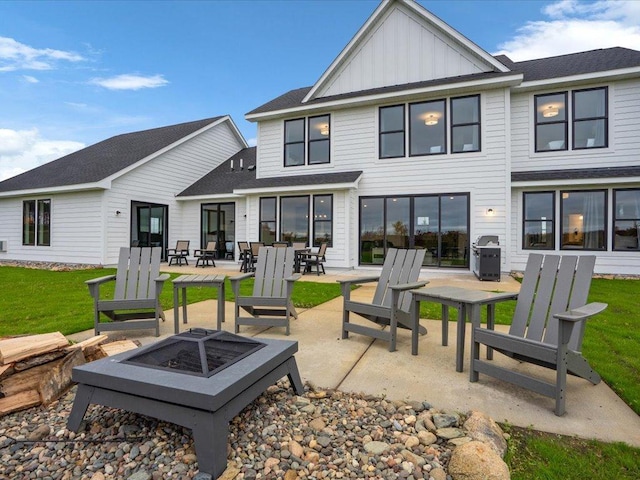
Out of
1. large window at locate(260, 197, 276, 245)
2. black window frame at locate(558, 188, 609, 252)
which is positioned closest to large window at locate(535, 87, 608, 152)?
black window frame at locate(558, 188, 609, 252)

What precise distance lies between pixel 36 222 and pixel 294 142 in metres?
11.0

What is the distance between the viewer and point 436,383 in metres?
2.85

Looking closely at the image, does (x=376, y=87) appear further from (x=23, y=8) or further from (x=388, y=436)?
(x=23, y=8)

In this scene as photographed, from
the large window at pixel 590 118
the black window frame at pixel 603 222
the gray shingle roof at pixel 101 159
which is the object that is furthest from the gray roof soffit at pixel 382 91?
the gray shingle roof at pixel 101 159

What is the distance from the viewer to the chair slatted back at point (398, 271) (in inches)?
164

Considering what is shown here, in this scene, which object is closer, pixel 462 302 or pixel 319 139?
pixel 462 302

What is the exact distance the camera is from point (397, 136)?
11.5 metres

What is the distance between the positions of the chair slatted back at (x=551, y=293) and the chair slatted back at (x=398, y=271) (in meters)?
1.18

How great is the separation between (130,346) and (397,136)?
10.2m

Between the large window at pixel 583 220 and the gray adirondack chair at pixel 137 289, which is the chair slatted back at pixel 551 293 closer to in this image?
the gray adirondack chair at pixel 137 289

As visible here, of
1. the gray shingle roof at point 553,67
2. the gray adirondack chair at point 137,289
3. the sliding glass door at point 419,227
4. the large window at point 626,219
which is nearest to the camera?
the gray adirondack chair at point 137,289

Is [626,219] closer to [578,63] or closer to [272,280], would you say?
[578,63]

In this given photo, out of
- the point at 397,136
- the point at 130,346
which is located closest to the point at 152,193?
the point at 397,136

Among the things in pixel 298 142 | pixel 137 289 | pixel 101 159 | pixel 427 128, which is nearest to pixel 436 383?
pixel 137 289
